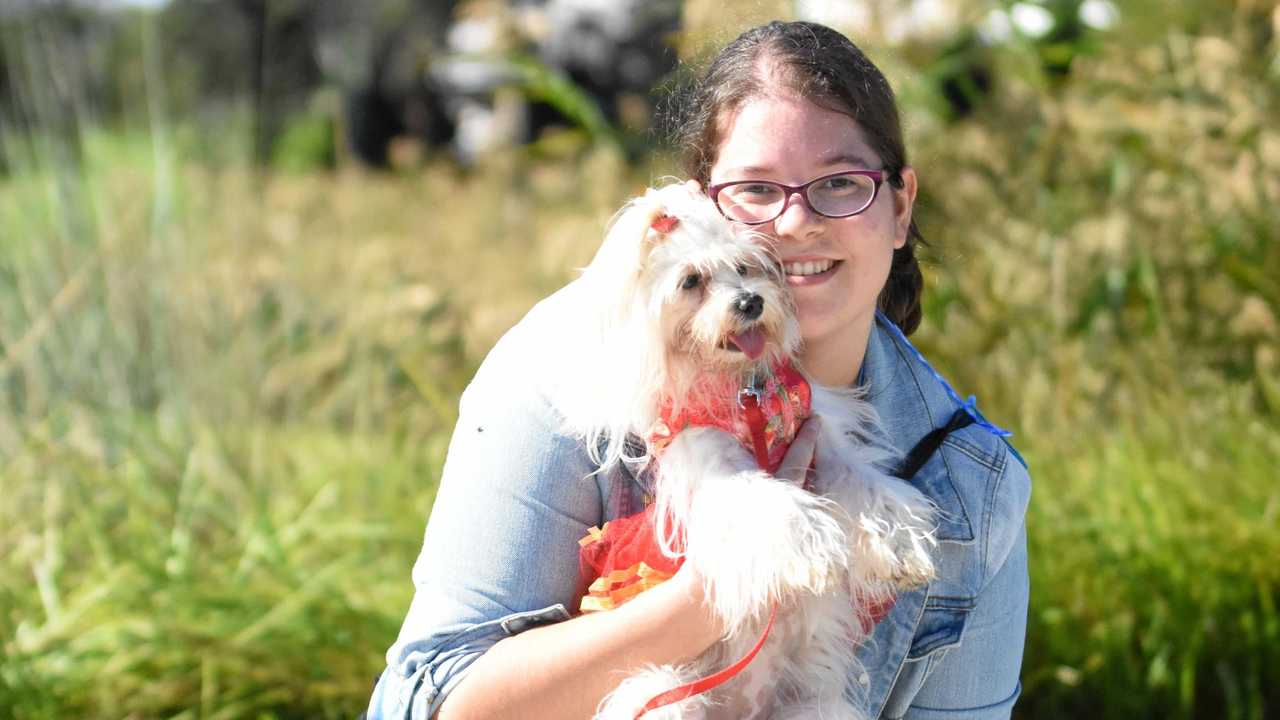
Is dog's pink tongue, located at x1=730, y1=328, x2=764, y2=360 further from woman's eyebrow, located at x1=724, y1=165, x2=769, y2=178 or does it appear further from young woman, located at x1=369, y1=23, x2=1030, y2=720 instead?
woman's eyebrow, located at x1=724, y1=165, x2=769, y2=178

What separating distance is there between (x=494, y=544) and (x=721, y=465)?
19.4 inches

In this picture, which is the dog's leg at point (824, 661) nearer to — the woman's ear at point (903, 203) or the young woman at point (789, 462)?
the young woman at point (789, 462)

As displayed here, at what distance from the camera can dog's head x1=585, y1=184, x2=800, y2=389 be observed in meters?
2.50

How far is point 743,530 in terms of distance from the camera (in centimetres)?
247

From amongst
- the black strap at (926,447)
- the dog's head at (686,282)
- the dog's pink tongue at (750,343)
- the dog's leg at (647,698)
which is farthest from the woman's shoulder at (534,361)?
the black strap at (926,447)

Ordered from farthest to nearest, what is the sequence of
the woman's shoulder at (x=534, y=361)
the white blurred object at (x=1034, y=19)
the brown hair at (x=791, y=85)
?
the white blurred object at (x=1034, y=19)
the brown hair at (x=791, y=85)
the woman's shoulder at (x=534, y=361)

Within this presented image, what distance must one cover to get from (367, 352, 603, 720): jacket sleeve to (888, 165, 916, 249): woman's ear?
2.96 ft

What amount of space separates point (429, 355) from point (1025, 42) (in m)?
3.32

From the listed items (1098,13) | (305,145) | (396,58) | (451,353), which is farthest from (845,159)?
(396,58)

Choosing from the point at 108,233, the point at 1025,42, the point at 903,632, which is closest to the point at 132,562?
the point at 108,233

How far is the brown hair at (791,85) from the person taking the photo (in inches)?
103

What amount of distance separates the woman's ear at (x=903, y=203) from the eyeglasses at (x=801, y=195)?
161 millimetres

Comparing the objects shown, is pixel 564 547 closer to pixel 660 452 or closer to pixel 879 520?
pixel 660 452

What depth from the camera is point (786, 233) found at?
2.56 m
